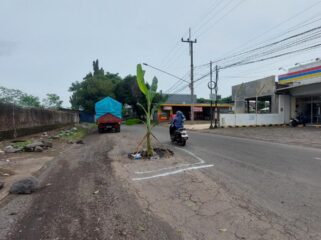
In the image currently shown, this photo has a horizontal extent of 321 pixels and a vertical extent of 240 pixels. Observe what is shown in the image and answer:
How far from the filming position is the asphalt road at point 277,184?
4.12 m

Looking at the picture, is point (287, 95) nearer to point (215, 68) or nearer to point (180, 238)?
point (215, 68)

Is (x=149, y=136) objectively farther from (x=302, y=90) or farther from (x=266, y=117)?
(x=266, y=117)

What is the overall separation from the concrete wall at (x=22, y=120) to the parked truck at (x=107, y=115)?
14.2 ft

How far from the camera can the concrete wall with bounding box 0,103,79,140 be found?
13977mm

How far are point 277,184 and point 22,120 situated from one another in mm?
15569

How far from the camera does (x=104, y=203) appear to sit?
483 cm

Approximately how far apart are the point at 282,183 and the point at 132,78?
4472 cm

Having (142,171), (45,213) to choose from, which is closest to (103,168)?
(142,171)

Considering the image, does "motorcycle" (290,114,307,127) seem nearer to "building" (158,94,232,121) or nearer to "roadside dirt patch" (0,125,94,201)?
"roadside dirt patch" (0,125,94,201)

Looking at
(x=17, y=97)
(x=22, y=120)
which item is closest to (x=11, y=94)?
(x=17, y=97)

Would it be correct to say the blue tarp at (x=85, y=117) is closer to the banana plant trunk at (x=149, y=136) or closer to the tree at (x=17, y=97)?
the tree at (x=17, y=97)

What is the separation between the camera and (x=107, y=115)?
23.5m

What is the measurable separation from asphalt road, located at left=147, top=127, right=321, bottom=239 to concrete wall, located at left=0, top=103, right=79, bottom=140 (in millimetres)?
10863

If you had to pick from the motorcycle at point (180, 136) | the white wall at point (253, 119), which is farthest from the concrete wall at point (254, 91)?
the motorcycle at point (180, 136)
